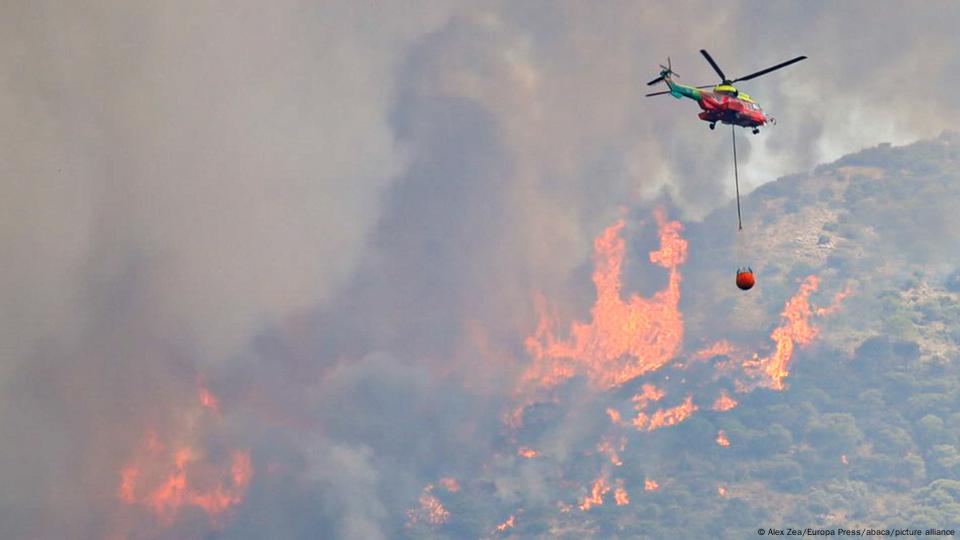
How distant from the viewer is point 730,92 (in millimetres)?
→ 119688

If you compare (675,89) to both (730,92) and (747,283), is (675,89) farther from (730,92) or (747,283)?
(747,283)

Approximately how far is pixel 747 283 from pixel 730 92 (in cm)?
1780

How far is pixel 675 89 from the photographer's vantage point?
119 meters

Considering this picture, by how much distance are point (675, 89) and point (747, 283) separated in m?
18.1

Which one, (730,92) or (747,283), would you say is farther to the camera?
(730,92)

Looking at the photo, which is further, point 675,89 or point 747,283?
point 675,89

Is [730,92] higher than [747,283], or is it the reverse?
[730,92]

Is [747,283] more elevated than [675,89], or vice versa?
[675,89]

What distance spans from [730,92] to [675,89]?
4510 millimetres

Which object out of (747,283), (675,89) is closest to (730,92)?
(675,89)

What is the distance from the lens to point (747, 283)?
11031cm
